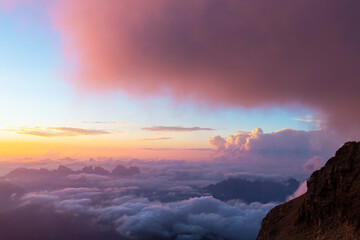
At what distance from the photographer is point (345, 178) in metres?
87.4

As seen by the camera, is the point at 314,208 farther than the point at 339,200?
Yes

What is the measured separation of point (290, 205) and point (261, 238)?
22.1m

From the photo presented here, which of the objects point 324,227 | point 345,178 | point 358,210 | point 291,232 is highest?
point 345,178

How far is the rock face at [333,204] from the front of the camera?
76125 millimetres

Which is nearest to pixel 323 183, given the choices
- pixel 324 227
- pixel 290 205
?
pixel 324 227

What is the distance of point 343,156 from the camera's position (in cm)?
9550

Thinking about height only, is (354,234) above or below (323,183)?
below

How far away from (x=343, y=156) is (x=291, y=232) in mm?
33532

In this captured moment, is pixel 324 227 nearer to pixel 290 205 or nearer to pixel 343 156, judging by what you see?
pixel 343 156

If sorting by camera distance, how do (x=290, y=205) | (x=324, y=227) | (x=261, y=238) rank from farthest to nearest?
(x=290, y=205) < (x=261, y=238) < (x=324, y=227)

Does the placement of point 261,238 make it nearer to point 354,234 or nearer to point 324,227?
point 324,227

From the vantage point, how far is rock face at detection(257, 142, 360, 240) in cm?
7612

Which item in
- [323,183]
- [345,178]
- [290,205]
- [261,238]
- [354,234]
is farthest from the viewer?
[290,205]

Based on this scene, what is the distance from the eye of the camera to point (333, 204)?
84.6m
